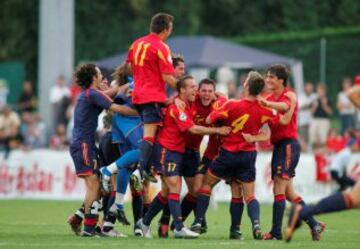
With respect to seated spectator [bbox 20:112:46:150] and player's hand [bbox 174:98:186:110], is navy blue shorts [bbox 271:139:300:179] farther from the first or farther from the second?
seated spectator [bbox 20:112:46:150]

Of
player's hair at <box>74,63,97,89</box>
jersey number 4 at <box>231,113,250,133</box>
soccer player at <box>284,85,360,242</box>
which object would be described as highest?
player's hair at <box>74,63,97,89</box>

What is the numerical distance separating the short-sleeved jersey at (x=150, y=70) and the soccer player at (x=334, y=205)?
10.4 ft

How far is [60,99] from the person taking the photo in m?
30.8

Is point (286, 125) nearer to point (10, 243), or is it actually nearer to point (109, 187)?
point (109, 187)

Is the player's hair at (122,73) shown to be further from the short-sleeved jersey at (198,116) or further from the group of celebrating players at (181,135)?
the short-sleeved jersey at (198,116)

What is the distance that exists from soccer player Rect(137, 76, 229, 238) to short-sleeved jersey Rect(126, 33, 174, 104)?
0.24 metres

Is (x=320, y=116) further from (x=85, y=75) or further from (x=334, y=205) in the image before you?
(x=334, y=205)

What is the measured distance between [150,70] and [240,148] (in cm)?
145

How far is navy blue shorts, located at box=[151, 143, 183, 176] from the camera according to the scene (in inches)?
616

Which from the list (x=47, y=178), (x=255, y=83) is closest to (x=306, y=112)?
(x=47, y=178)

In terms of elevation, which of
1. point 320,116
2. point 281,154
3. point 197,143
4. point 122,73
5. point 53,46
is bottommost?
point 281,154

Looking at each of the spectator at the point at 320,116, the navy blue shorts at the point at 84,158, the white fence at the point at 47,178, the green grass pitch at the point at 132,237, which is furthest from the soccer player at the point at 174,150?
the spectator at the point at 320,116

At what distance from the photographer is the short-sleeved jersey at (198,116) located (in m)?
16.0

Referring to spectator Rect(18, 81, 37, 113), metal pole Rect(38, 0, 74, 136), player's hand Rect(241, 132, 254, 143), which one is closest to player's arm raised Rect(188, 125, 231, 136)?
player's hand Rect(241, 132, 254, 143)
